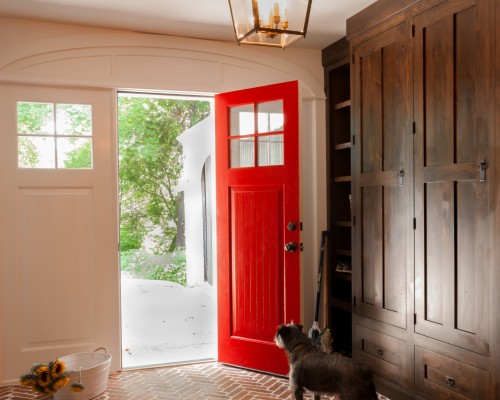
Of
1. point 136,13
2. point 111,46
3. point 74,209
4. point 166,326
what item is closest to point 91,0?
point 136,13

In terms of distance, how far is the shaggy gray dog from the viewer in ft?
8.58

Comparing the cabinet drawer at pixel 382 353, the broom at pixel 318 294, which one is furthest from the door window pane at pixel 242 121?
the cabinet drawer at pixel 382 353

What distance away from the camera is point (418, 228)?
119 inches

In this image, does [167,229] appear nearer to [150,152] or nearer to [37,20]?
[150,152]

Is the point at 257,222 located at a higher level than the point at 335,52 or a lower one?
lower

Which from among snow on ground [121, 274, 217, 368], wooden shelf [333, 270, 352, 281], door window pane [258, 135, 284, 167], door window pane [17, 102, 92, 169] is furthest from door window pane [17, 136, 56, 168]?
wooden shelf [333, 270, 352, 281]

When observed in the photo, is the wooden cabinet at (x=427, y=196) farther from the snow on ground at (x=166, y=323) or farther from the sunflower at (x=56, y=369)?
the sunflower at (x=56, y=369)

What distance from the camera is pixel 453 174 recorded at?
8.96ft

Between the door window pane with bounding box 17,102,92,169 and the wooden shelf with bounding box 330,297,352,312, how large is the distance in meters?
2.54

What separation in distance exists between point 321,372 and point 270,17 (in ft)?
6.56

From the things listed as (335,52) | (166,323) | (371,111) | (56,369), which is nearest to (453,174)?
(371,111)

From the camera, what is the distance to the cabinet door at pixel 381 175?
3176mm

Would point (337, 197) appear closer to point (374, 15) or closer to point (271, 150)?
point (271, 150)

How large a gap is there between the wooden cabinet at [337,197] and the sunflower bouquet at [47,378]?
2.46 m
